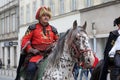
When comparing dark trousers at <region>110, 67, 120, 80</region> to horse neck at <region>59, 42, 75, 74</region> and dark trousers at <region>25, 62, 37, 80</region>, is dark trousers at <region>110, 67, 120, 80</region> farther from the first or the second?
horse neck at <region>59, 42, 75, 74</region>

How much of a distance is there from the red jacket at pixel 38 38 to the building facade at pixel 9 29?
47.6 meters

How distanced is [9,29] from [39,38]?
5886 cm

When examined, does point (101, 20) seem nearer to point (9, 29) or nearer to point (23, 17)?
point (23, 17)

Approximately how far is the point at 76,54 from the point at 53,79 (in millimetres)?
613

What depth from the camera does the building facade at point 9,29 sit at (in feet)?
202

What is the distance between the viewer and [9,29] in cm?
6725

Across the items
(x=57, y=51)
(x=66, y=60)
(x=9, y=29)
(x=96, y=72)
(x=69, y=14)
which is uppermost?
(x=9, y=29)

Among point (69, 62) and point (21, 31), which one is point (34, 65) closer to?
point (69, 62)

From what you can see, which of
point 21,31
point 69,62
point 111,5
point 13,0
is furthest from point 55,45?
point 13,0

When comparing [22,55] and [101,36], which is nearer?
[22,55]

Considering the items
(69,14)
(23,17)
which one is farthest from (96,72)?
(23,17)

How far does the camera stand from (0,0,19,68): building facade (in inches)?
2429

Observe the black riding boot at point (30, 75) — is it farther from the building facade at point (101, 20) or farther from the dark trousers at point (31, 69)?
the building facade at point (101, 20)

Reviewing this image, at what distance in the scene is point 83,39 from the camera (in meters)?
7.45
